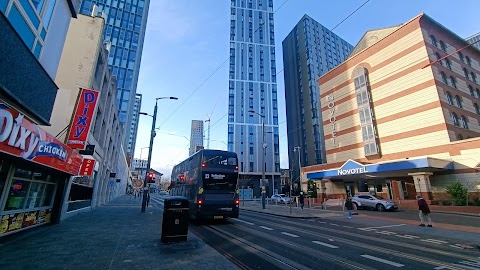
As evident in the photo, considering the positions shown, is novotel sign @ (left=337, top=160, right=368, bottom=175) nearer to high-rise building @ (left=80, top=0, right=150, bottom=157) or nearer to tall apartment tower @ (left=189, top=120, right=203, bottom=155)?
tall apartment tower @ (left=189, top=120, right=203, bottom=155)

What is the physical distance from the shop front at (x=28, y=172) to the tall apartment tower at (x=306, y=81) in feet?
209

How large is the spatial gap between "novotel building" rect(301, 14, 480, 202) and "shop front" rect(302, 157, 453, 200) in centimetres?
9

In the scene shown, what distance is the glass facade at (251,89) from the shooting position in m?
65.8

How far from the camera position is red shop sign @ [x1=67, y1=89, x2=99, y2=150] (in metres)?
11.3

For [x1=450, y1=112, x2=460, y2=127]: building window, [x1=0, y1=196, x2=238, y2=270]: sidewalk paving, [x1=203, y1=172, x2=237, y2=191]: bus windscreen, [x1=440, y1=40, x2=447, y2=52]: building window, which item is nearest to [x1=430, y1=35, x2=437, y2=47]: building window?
[x1=440, y1=40, x2=447, y2=52]: building window

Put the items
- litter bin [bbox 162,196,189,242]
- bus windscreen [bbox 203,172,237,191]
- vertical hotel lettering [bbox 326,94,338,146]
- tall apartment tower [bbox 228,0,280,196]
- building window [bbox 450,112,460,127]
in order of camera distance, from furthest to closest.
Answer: tall apartment tower [bbox 228,0,280,196] < vertical hotel lettering [bbox 326,94,338,146] < building window [bbox 450,112,460,127] < bus windscreen [bbox 203,172,237,191] < litter bin [bbox 162,196,189,242]

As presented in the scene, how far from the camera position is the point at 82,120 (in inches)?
465

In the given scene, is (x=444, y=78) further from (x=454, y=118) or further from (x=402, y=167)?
(x=402, y=167)

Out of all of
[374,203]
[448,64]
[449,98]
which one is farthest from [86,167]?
[448,64]

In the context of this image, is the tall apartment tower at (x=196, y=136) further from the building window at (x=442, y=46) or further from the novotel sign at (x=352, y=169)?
the building window at (x=442, y=46)

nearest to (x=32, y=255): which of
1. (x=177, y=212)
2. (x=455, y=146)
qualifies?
(x=177, y=212)


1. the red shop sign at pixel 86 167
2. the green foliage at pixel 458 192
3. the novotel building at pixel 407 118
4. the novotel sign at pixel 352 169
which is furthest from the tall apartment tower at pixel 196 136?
the green foliage at pixel 458 192

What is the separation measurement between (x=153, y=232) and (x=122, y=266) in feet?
15.8

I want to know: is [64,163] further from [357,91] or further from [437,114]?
[357,91]
